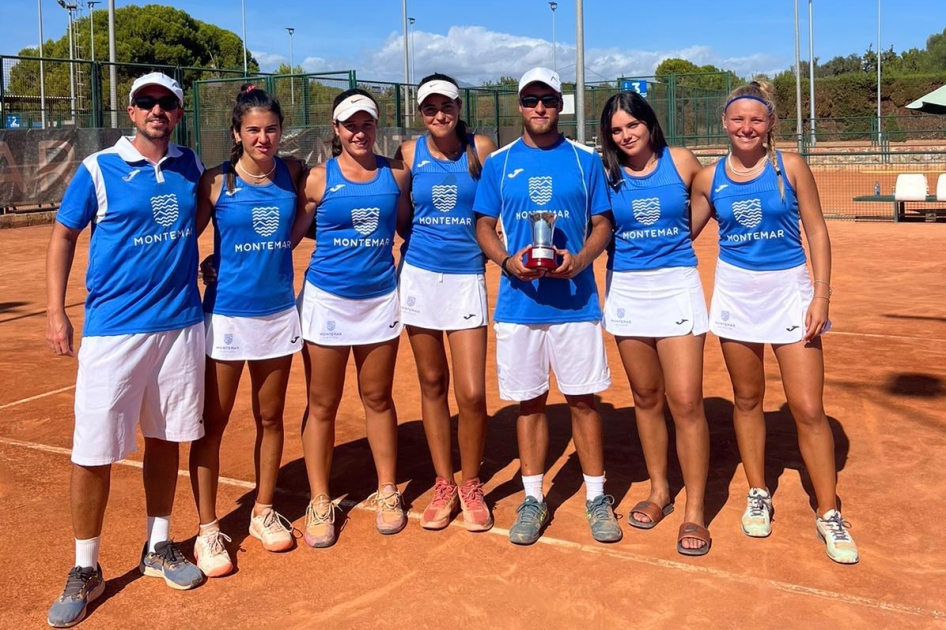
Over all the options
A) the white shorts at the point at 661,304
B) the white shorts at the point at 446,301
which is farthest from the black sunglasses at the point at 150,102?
the white shorts at the point at 661,304

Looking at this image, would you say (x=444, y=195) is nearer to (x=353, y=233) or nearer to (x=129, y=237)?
(x=353, y=233)

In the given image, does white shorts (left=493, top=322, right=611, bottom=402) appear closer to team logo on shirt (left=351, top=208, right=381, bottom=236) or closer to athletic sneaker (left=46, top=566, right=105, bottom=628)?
team logo on shirt (left=351, top=208, right=381, bottom=236)

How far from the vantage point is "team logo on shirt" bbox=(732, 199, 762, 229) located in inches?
172

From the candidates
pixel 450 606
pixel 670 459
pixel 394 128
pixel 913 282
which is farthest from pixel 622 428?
pixel 394 128

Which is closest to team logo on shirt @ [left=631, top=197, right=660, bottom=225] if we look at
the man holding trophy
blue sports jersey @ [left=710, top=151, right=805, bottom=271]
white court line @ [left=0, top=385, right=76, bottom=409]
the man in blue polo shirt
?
the man holding trophy

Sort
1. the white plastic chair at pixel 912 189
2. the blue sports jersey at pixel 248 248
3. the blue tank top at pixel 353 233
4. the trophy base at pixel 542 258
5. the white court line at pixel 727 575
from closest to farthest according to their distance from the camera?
the white court line at pixel 727 575 → the trophy base at pixel 542 258 → the blue sports jersey at pixel 248 248 → the blue tank top at pixel 353 233 → the white plastic chair at pixel 912 189

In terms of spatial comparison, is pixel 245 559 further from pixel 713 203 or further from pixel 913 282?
pixel 913 282

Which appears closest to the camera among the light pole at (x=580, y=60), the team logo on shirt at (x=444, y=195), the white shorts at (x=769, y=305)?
the white shorts at (x=769, y=305)

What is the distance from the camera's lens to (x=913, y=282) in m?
12.1

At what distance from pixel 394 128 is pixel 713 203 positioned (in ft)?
63.8

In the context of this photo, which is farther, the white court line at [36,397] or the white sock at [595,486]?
the white court line at [36,397]

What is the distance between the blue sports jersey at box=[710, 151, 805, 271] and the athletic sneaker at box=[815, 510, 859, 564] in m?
1.11

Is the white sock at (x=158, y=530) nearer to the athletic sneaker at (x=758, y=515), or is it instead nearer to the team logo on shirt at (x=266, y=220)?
the team logo on shirt at (x=266, y=220)

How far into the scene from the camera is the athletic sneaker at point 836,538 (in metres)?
4.26
